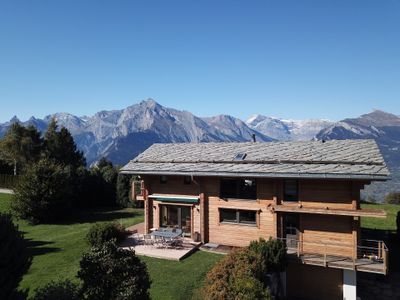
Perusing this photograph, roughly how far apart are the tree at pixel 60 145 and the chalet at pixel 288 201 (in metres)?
37.8

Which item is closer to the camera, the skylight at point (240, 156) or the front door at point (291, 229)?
the front door at point (291, 229)

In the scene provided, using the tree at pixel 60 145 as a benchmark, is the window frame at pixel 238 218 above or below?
below

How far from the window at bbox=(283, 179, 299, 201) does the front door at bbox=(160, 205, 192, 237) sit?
7099 mm

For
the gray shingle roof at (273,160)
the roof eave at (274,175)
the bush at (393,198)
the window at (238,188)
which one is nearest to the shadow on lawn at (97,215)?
the gray shingle roof at (273,160)

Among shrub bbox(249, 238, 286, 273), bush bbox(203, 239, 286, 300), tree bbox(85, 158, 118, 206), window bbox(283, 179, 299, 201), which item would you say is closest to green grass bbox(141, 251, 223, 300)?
bush bbox(203, 239, 286, 300)

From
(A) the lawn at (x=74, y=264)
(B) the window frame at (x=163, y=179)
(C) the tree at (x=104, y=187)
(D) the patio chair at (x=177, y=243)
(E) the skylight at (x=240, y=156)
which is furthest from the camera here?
(C) the tree at (x=104, y=187)

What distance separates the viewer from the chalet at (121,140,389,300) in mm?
19844

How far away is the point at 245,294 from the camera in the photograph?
13.8 m

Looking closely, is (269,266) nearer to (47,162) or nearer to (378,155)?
(378,155)

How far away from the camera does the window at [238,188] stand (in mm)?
23047

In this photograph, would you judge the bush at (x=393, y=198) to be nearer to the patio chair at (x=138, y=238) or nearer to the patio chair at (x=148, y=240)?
the patio chair at (x=138, y=238)

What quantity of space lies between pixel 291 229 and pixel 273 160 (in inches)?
174

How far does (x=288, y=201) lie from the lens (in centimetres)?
2181

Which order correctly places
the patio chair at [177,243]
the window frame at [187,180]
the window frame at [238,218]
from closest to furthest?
the window frame at [238,218]
the patio chair at [177,243]
the window frame at [187,180]
